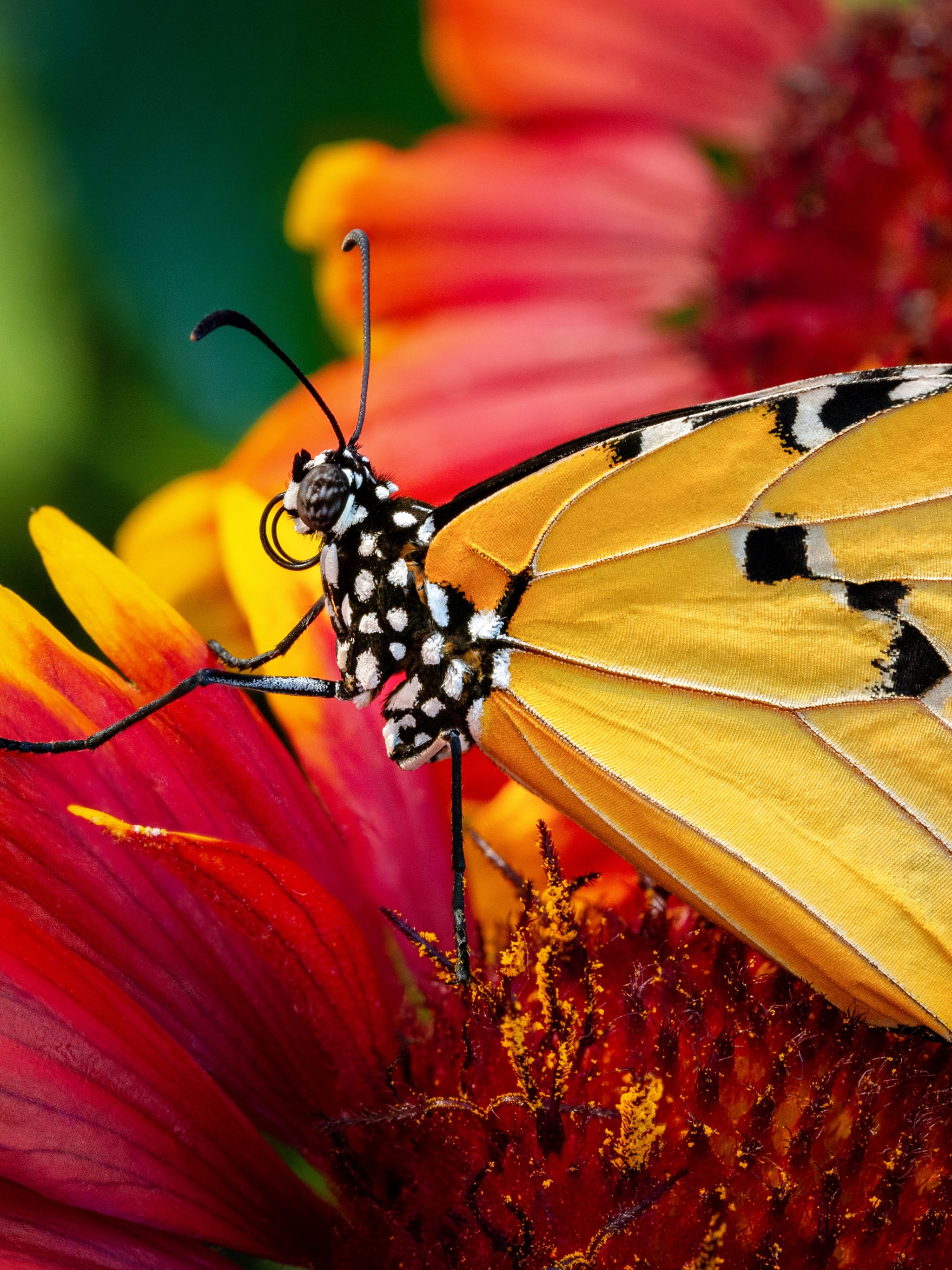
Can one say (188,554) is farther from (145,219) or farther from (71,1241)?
(71,1241)

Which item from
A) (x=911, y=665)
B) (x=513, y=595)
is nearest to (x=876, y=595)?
(x=911, y=665)

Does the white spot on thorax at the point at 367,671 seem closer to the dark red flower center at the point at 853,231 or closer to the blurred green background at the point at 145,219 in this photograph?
the blurred green background at the point at 145,219

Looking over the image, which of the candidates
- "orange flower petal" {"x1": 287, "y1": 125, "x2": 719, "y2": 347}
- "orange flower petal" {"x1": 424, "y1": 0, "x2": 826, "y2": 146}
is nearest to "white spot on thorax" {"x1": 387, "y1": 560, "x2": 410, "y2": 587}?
"orange flower petal" {"x1": 287, "y1": 125, "x2": 719, "y2": 347}

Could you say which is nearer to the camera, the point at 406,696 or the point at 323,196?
the point at 406,696

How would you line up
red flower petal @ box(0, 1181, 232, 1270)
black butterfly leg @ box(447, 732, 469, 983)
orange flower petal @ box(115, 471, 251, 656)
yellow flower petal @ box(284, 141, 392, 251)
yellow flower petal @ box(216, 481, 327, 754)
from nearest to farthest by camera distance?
red flower petal @ box(0, 1181, 232, 1270) < black butterfly leg @ box(447, 732, 469, 983) < yellow flower petal @ box(216, 481, 327, 754) < orange flower petal @ box(115, 471, 251, 656) < yellow flower petal @ box(284, 141, 392, 251)

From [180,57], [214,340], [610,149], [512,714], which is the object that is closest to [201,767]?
[512,714]

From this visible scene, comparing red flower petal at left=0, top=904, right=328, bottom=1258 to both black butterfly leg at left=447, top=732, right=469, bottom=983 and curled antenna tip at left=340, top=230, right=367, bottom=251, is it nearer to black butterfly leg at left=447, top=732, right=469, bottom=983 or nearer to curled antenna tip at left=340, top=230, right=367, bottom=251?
black butterfly leg at left=447, top=732, right=469, bottom=983

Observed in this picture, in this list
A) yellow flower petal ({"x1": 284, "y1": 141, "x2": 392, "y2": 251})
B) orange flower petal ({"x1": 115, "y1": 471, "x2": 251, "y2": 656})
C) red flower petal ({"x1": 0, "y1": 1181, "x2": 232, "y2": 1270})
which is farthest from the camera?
yellow flower petal ({"x1": 284, "y1": 141, "x2": 392, "y2": 251})

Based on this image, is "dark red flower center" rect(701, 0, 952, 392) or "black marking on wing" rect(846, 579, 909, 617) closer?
"black marking on wing" rect(846, 579, 909, 617)
